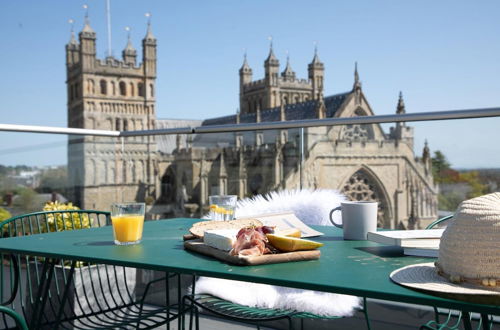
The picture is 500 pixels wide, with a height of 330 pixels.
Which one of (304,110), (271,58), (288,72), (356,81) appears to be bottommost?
(304,110)

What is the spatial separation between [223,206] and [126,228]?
42 cm

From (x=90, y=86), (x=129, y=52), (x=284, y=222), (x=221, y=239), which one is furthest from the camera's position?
(x=129, y=52)

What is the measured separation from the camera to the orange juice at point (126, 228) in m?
1.59

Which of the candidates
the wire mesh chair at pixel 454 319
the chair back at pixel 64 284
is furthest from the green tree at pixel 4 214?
the wire mesh chair at pixel 454 319

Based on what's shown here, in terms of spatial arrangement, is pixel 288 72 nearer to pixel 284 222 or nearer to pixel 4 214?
pixel 4 214

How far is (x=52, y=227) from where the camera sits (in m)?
4.02

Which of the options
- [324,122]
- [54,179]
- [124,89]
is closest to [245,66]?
[124,89]

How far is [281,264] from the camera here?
126cm

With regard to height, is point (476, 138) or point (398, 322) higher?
point (476, 138)

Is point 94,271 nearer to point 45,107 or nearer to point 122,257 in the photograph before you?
point 122,257

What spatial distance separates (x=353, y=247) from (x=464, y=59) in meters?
56.1

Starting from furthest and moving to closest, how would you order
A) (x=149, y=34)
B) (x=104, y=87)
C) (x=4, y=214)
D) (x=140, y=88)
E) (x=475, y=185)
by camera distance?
(x=149, y=34) → (x=140, y=88) → (x=104, y=87) → (x=4, y=214) → (x=475, y=185)

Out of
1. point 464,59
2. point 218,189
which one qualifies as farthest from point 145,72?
point 218,189

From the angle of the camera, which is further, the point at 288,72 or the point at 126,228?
the point at 288,72
